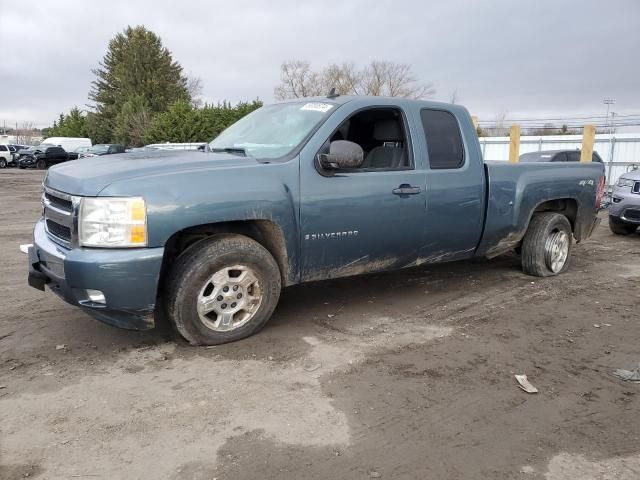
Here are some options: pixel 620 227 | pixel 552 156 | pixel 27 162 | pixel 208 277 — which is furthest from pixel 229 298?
pixel 27 162

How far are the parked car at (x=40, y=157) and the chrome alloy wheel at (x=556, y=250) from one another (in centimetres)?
3705

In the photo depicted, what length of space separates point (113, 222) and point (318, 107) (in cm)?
204

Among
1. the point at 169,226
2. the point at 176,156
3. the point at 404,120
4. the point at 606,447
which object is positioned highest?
the point at 404,120

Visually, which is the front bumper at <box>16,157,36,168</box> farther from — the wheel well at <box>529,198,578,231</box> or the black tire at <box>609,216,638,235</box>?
the wheel well at <box>529,198,578,231</box>

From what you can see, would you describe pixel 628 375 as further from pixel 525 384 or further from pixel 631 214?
pixel 631 214

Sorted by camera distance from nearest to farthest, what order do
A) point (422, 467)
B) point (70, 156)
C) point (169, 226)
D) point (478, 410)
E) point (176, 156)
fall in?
point (422, 467), point (478, 410), point (169, 226), point (176, 156), point (70, 156)

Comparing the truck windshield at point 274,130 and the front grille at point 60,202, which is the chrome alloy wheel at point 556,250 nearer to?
the truck windshield at point 274,130

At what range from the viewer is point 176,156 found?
4.32m

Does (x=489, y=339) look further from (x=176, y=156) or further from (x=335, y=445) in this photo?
(x=176, y=156)

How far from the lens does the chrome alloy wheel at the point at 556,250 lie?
6312 millimetres

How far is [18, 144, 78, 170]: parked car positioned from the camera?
1460 inches

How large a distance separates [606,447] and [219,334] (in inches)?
101

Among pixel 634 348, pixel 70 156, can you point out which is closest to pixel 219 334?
pixel 634 348

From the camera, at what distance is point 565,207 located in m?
6.54
